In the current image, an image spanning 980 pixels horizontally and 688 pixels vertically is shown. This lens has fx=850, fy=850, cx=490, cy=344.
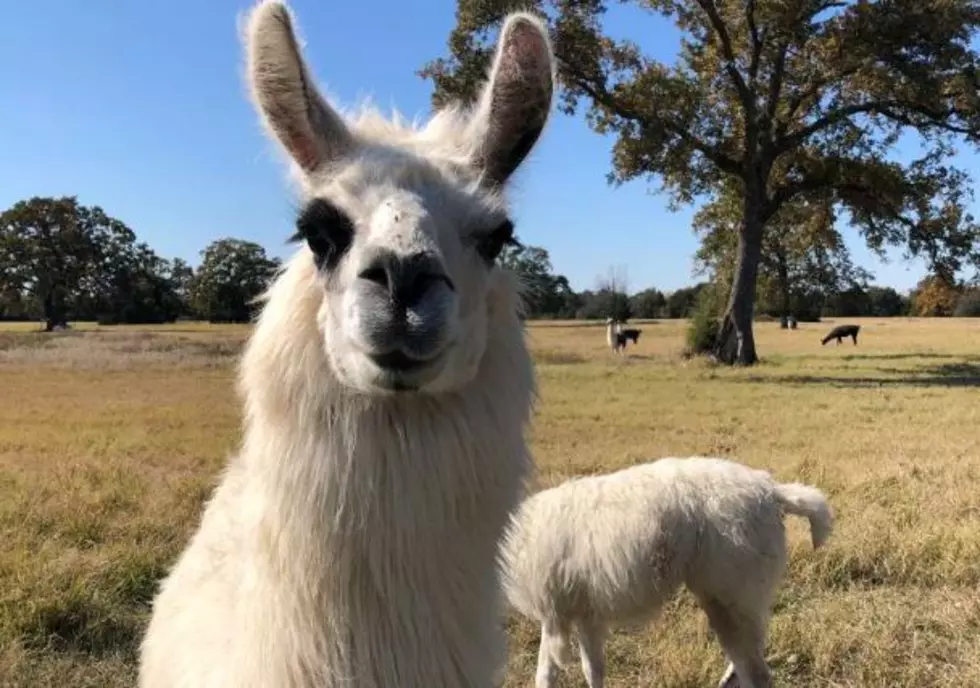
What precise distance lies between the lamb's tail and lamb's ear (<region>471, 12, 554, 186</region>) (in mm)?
3064

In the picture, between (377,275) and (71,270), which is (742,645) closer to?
(377,275)

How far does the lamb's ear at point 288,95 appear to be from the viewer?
6.63 ft

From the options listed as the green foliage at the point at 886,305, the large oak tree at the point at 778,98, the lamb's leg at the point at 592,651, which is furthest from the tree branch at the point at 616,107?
the green foliage at the point at 886,305

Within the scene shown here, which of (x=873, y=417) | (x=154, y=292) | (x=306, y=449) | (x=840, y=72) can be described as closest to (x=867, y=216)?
(x=840, y=72)

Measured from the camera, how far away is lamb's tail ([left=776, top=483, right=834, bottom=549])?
180 inches

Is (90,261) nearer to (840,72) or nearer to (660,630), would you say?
(840,72)

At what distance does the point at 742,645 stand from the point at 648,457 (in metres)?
5.19

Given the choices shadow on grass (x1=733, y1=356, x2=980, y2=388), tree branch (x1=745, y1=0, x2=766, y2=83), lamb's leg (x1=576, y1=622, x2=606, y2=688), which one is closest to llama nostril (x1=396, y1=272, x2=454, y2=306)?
lamb's leg (x1=576, y1=622, x2=606, y2=688)

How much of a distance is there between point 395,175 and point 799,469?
290 inches

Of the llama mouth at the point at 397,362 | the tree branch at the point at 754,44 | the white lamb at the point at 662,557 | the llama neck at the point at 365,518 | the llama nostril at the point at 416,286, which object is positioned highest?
the tree branch at the point at 754,44

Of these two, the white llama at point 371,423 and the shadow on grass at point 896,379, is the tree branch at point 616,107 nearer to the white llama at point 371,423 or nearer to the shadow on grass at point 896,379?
the shadow on grass at point 896,379

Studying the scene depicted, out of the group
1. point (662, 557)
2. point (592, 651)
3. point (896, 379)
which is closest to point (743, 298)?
point (896, 379)

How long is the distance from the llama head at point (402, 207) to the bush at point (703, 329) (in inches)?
966

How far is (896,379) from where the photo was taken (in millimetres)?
19984
